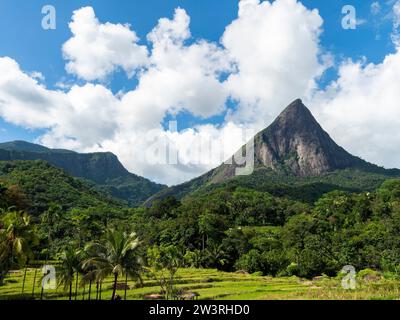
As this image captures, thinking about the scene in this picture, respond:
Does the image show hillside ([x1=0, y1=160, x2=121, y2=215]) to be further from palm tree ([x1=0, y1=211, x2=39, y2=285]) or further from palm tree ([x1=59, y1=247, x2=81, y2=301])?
palm tree ([x1=59, y1=247, x2=81, y2=301])

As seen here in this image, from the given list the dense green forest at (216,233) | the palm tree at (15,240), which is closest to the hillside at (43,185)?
the dense green forest at (216,233)

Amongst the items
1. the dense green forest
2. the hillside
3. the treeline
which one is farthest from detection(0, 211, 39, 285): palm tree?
the hillside

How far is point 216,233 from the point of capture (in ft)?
296

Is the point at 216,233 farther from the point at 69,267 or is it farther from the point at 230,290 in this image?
the point at 69,267

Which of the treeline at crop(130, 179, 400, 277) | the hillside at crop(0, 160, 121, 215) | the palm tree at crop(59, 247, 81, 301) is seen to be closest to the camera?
the palm tree at crop(59, 247, 81, 301)

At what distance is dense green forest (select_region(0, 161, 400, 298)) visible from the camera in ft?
125

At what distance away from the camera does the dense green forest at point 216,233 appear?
38.0 metres
